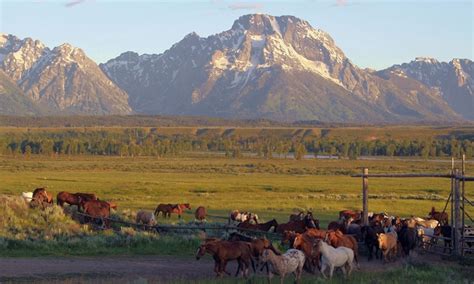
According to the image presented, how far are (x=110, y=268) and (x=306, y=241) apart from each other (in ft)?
18.8

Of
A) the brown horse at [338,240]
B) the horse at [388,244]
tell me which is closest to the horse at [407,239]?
the horse at [388,244]

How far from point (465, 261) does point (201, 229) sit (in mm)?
10135

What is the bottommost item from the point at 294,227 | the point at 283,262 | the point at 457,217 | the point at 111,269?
the point at 111,269

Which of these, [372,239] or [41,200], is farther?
[41,200]

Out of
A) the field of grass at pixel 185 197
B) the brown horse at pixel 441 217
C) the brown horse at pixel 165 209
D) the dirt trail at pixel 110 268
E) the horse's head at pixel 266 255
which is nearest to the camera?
the horse's head at pixel 266 255

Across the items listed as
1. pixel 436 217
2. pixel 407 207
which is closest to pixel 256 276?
pixel 436 217

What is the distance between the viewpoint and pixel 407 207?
5244 centimetres

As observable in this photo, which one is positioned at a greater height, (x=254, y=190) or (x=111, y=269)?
(x=111, y=269)

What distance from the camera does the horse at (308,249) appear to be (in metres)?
24.2

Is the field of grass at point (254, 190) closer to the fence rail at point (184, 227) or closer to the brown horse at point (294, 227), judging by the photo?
the fence rail at point (184, 227)

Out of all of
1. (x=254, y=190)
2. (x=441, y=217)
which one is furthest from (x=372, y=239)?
(x=254, y=190)

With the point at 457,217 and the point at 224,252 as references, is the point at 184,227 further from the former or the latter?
the point at 457,217

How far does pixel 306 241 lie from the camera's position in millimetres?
24406

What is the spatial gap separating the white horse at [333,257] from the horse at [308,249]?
0.39 metres
